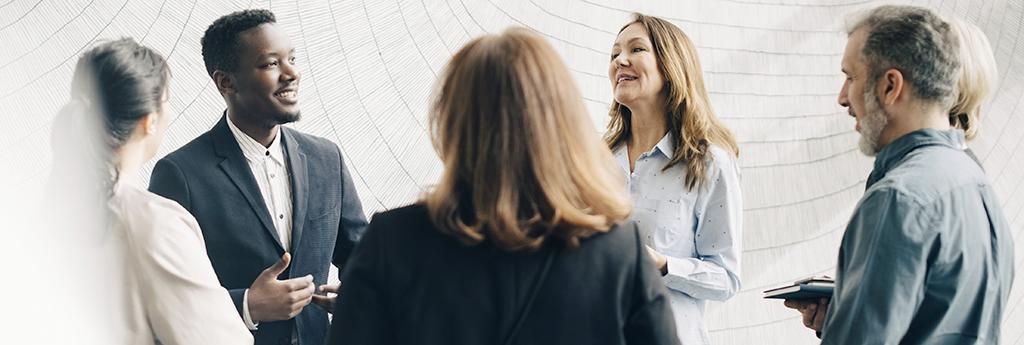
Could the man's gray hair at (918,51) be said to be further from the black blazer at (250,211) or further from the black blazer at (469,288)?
the black blazer at (250,211)

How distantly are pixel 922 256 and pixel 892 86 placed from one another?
39 cm

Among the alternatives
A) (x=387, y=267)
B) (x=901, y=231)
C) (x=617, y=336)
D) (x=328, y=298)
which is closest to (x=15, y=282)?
(x=328, y=298)

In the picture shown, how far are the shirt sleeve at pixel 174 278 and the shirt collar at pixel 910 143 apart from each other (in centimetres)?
132

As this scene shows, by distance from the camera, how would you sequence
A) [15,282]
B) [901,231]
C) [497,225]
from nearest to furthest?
1. [497,225]
2. [901,231]
3. [15,282]

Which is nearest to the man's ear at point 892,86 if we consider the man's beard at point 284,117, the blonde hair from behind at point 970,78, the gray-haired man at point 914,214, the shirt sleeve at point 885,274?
the gray-haired man at point 914,214

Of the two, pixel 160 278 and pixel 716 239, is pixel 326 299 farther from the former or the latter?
pixel 716 239

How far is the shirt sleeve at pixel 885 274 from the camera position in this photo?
6.98 ft

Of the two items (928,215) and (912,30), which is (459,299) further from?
(912,30)

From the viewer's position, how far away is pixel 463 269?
1.80 meters

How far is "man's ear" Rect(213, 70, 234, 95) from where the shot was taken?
297 cm

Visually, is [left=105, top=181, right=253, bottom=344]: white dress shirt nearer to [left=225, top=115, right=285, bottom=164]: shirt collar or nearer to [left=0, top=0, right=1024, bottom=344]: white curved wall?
[left=225, top=115, right=285, bottom=164]: shirt collar

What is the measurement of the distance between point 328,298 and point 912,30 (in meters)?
1.44

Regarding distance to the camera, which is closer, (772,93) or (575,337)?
(575,337)

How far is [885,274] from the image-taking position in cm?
213
